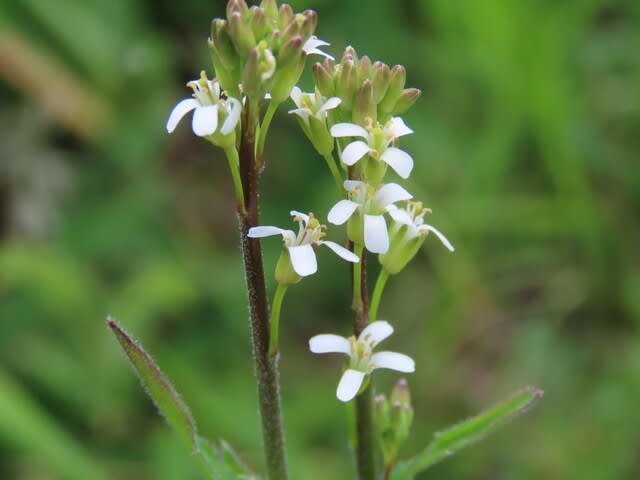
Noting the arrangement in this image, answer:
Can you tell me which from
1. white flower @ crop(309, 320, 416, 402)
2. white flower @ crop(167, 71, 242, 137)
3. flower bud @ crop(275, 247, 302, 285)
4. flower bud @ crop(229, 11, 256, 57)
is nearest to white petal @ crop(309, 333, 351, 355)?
white flower @ crop(309, 320, 416, 402)

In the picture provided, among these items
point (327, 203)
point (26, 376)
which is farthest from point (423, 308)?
point (26, 376)

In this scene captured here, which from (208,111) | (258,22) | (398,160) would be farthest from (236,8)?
(398,160)

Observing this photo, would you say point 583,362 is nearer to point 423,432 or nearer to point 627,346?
point 627,346

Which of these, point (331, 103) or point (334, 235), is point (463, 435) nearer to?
point (331, 103)

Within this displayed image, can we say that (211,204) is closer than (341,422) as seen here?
No

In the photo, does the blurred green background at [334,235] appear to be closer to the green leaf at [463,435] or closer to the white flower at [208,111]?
the green leaf at [463,435]

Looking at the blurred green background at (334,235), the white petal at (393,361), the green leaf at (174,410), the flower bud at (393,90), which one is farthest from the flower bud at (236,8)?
the blurred green background at (334,235)

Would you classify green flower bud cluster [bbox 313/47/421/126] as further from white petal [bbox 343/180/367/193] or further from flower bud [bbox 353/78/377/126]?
white petal [bbox 343/180/367/193]
